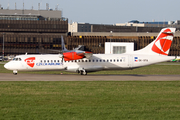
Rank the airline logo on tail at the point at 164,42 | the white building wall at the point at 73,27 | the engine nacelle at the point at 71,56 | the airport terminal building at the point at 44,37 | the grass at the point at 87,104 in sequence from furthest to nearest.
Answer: the white building wall at the point at 73,27
the airport terminal building at the point at 44,37
the airline logo on tail at the point at 164,42
the engine nacelle at the point at 71,56
the grass at the point at 87,104

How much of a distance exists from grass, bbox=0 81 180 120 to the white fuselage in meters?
14.0

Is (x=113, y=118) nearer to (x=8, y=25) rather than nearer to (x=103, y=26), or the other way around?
(x=8, y=25)

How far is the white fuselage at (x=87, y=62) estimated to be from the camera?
37688 millimetres

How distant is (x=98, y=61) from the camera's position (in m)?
38.5

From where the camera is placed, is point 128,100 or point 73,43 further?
point 73,43

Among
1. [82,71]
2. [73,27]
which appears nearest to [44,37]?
[73,27]

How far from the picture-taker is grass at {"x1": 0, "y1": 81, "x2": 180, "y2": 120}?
47.5 ft

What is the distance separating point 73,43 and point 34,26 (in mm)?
21212

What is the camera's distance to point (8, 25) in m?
121

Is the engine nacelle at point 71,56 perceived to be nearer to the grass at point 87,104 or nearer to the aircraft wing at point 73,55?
the aircraft wing at point 73,55

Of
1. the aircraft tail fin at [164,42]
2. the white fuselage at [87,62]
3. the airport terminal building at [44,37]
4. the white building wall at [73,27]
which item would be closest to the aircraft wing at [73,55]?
the white fuselage at [87,62]

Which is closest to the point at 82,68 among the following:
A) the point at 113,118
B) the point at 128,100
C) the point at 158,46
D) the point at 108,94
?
the point at 158,46

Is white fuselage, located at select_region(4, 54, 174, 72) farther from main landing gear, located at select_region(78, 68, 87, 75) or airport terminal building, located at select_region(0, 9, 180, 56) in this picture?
airport terminal building, located at select_region(0, 9, 180, 56)

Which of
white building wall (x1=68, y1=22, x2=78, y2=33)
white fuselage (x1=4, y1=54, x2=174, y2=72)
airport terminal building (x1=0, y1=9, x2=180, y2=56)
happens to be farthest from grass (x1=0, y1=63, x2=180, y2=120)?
white building wall (x1=68, y1=22, x2=78, y2=33)
